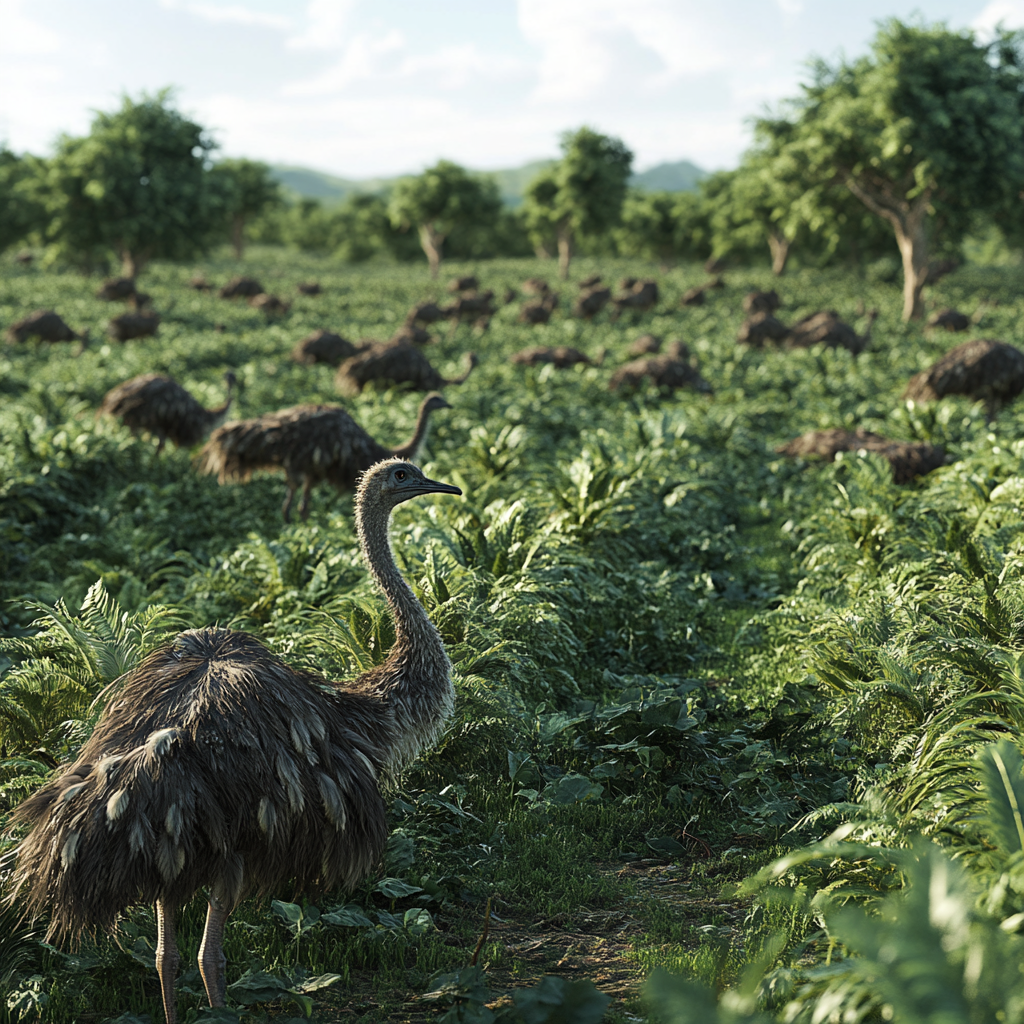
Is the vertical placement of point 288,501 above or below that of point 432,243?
below

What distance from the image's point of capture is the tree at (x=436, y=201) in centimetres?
4903

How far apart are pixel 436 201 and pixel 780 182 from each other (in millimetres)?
23584

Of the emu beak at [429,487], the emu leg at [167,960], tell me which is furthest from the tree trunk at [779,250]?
the emu leg at [167,960]

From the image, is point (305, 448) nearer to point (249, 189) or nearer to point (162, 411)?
point (162, 411)

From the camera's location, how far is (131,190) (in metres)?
35.1

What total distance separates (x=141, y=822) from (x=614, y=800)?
125 inches

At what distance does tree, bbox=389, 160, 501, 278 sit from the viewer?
4903 centimetres

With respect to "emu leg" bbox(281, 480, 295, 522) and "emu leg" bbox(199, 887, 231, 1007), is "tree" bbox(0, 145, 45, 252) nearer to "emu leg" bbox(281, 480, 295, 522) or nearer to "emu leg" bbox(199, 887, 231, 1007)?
"emu leg" bbox(281, 480, 295, 522)

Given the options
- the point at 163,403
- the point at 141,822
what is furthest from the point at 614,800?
the point at 163,403

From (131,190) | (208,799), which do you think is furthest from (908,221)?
(208,799)

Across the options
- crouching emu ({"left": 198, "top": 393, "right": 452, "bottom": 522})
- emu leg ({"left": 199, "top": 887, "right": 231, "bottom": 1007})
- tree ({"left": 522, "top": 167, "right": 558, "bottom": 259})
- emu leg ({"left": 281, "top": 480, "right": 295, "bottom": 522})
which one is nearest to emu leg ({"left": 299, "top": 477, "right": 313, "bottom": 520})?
crouching emu ({"left": 198, "top": 393, "right": 452, "bottom": 522})

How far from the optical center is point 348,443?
1041cm

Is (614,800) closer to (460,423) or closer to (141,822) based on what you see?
(141,822)

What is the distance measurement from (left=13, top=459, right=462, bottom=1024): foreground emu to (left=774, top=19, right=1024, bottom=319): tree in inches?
1120
